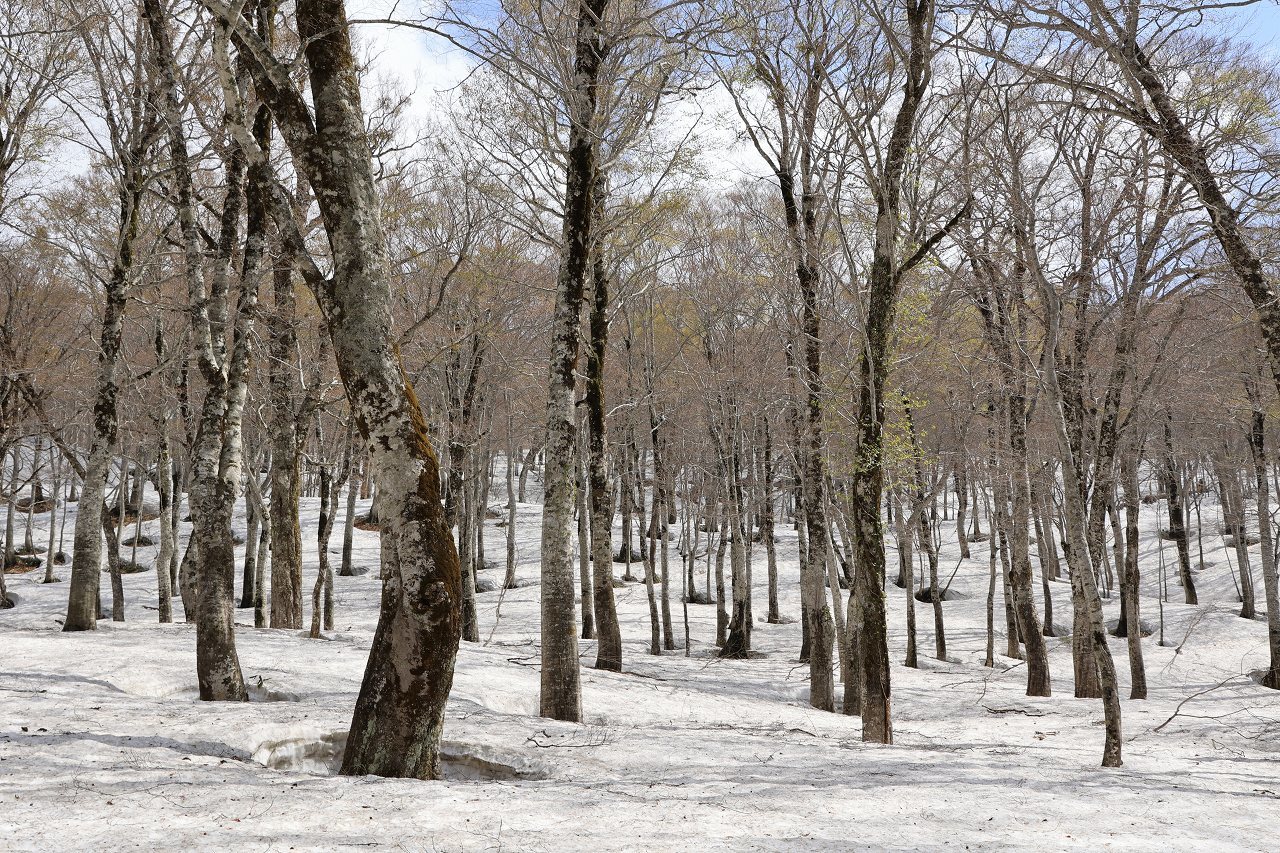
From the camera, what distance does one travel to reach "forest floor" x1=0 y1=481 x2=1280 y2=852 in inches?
161

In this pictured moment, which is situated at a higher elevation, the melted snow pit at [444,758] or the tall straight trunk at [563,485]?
the tall straight trunk at [563,485]

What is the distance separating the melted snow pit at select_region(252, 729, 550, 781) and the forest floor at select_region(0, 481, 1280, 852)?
0.7 inches

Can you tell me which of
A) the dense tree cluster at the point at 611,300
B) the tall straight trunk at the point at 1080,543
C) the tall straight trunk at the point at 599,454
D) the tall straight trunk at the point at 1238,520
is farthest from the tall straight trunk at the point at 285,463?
the tall straight trunk at the point at 1238,520

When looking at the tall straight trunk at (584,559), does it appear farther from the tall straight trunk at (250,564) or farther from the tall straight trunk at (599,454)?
the tall straight trunk at (250,564)

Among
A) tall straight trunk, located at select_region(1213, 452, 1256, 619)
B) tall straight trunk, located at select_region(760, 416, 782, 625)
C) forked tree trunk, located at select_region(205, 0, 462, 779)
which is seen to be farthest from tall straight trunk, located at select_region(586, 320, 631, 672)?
tall straight trunk, located at select_region(1213, 452, 1256, 619)

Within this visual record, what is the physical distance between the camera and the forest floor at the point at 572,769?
13.4 feet

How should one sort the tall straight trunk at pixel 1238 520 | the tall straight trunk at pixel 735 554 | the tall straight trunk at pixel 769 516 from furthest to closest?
the tall straight trunk at pixel 1238 520
the tall straight trunk at pixel 769 516
the tall straight trunk at pixel 735 554

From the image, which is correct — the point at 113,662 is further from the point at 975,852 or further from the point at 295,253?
the point at 975,852

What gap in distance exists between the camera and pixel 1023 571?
49.5ft

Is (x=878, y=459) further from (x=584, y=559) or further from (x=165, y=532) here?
(x=165, y=532)

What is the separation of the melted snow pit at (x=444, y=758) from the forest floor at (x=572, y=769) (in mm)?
17

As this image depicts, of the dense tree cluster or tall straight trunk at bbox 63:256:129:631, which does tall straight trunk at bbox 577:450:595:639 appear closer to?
the dense tree cluster

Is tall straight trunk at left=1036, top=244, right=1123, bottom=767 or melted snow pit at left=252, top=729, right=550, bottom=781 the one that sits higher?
tall straight trunk at left=1036, top=244, right=1123, bottom=767

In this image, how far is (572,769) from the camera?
602cm
